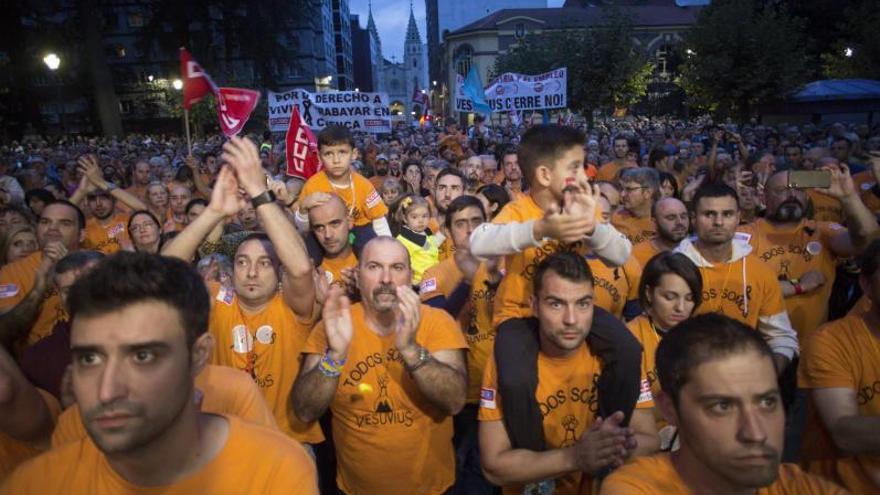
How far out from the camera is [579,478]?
3.00 metres

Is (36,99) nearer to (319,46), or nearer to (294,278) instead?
(319,46)

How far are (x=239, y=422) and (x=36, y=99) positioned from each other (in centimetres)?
5563

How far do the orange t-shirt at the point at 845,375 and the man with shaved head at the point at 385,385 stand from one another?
1.65 metres

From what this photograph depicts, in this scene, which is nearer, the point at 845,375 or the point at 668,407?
the point at 668,407

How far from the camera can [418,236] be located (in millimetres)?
5754

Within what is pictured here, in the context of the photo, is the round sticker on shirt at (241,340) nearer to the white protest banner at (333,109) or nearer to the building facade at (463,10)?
the white protest banner at (333,109)

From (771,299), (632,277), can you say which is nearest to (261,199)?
(632,277)

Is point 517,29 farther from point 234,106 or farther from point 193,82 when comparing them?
point 234,106

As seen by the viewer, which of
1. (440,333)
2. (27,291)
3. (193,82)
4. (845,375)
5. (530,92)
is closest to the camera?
(845,375)

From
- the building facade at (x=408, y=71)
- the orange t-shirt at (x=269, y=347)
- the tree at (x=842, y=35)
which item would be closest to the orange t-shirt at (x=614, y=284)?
the orange t-shirt at (x=269, y=347)

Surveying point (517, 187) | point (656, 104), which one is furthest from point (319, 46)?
point (517, 187)

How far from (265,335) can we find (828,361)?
290cm

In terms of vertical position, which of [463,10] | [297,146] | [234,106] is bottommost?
[297,146]

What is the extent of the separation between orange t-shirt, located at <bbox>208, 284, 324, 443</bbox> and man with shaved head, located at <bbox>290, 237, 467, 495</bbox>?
31 cm
